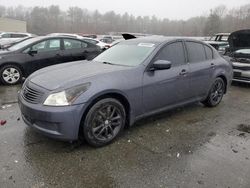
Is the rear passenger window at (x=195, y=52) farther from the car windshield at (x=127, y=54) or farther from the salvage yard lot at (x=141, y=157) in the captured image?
the salvage yard lot at (x=141, y=157)

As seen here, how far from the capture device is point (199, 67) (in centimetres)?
506

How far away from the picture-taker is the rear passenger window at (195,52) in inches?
Result: 197

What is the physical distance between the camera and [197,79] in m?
5.02

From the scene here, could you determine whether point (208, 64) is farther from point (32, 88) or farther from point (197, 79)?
point (32, 88)

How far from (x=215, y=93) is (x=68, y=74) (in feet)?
11.3

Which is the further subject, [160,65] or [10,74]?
[10,74]

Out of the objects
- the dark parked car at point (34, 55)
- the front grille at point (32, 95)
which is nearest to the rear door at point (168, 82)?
the front grille at point (32, 95)

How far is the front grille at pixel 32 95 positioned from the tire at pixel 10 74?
4.02m

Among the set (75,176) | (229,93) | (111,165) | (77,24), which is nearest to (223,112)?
(229,93)

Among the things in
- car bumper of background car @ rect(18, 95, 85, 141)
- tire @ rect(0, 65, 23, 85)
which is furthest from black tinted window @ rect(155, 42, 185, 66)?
tire @ rect(0, 65, 23, 85)

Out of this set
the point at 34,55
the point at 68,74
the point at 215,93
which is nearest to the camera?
the point at 68,74

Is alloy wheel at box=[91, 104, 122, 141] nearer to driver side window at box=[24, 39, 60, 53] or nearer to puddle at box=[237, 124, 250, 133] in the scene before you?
puddle at box=[237, 124, 250, 133]

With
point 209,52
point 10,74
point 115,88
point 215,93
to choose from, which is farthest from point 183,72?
point 10,74

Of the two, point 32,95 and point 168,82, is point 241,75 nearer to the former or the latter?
point 168,82
